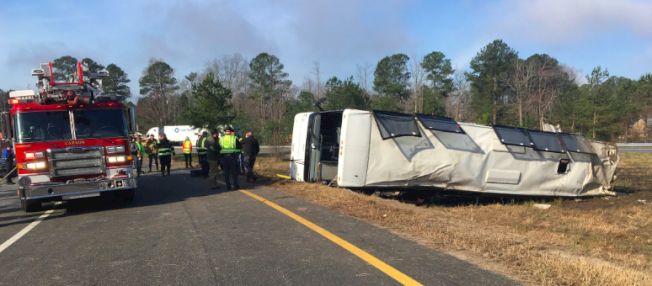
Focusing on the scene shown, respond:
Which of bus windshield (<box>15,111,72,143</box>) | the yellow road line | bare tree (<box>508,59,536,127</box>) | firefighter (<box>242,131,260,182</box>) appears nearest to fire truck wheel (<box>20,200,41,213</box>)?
bus windshield (<box>15,111,72,143</box>)

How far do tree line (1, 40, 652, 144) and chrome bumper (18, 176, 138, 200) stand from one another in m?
31.3

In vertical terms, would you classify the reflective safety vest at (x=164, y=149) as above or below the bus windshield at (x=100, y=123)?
below

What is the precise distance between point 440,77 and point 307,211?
58.7 meters

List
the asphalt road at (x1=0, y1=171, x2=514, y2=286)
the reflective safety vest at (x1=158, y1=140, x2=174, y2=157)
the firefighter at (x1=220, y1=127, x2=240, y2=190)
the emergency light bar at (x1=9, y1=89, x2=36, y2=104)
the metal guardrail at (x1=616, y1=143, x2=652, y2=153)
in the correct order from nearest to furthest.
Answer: the asphalt road at (x1=0, y1=171, x2=514, y2=286) < the emergency light bar at (x1=9, y1=89, x2=36, y2=104) < the firefighter at (x1=220, y1=127, x2=240, y2=190) < the reflective safety vest at (x1=158, y1=140, x2=174, y2=157) < the metal guardrail at (x1=616, y1=143, x2=652, y2=153)

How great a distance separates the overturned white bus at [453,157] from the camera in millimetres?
10500

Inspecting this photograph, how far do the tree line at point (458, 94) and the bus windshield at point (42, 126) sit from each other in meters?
31.3

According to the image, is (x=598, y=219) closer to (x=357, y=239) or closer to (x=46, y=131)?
(x=357, y=239)

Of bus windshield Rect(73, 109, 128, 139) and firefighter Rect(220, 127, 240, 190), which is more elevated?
bus windshield Rect(73, 109, 128, 139)

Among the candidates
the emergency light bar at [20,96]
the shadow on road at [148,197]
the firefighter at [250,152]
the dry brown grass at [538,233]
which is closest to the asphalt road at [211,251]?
the dry brown grass at [538,233]

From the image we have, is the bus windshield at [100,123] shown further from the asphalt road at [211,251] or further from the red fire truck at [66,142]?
the asphalt road at [211,251]

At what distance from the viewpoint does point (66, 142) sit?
31.8 ft

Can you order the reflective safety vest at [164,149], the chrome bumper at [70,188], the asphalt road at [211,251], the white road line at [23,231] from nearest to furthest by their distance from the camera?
1. the asphalt road at [211,251]
2. the white road line at [23,231]
3. the chrome bumper at [70,188]
4. the reflective safety vest at [164,149]

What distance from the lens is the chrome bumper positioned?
9328mm

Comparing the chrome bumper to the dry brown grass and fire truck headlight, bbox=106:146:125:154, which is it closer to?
fire truck headlight, bbox=106:146:125:154
